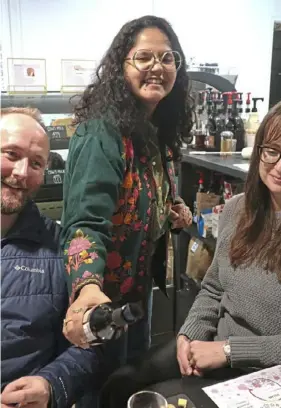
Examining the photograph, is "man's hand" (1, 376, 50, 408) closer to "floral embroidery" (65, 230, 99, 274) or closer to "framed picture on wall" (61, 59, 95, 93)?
"floral embroidery" (65, 230, 99, 274)

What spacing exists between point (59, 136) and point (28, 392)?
1.56 meters

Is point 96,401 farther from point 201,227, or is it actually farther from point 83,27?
point 83,27

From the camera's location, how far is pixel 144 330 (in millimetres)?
1660

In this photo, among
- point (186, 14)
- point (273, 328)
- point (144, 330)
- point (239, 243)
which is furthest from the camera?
point (186, 14)

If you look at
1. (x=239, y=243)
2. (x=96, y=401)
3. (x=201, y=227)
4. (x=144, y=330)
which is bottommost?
(x=96, y=401)

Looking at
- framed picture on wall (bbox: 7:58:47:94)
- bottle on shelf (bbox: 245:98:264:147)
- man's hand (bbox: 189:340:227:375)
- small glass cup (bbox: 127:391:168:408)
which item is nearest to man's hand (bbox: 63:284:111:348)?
small glass cup (bbox: 127:391:168:408)

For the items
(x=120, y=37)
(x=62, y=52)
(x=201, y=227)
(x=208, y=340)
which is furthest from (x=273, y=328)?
(x=62, y=52)

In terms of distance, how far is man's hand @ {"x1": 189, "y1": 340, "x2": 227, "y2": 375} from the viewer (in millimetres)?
1207

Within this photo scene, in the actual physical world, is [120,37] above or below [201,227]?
above

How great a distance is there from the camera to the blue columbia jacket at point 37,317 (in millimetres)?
1165

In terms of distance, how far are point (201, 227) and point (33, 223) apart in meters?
1.27

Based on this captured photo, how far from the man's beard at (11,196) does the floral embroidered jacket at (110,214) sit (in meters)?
0.12

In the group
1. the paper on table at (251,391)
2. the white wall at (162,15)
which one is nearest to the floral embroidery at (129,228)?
the paper on table at (251,391)

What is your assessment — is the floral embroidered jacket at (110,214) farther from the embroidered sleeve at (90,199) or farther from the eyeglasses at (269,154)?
the eyeglasses at (269,154)
